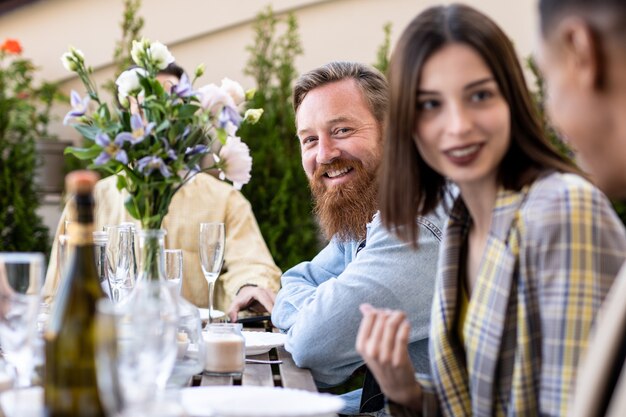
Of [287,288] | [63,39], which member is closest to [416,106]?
[287,288]

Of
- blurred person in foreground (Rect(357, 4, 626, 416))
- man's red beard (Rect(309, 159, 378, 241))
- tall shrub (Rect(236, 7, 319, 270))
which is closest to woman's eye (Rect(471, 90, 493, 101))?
blurred person in foreground (Rect(357, 4, 626, 416))

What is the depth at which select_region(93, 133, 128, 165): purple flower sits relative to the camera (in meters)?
2.01

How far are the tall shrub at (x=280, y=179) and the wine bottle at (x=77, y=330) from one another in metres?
3.94

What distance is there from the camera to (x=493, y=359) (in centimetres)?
159

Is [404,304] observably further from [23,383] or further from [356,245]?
[23,383]

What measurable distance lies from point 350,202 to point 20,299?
5.44 ft

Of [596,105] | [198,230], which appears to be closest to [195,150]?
[596,105]

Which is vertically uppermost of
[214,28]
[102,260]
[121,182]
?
[214,28]

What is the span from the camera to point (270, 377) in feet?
7.07

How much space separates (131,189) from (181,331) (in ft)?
1.14

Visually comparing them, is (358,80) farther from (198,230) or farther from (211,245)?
(198,230)

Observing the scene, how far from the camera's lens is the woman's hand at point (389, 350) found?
5.49 ft

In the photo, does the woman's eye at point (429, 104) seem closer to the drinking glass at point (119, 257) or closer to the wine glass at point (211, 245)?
the wine glass at point (211, 245)

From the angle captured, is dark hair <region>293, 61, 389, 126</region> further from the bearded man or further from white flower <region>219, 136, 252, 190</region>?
white flower <region>219, 136, 252, 190</region>
